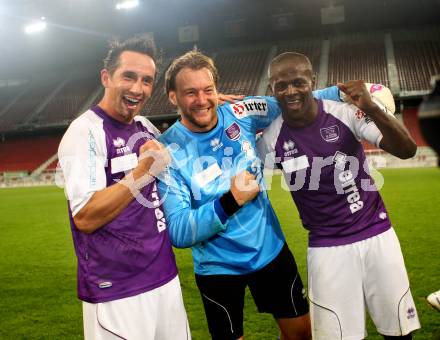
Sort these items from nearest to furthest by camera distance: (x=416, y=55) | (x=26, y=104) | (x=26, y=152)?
(x=416, y=55) → (x=26, y=152) → (x=26, y=104)

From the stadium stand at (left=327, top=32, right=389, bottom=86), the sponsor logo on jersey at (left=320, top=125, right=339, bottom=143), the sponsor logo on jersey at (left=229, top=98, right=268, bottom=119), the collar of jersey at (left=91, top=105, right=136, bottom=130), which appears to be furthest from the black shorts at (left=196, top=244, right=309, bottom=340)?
the stadium stand at (left=327, top=32, right=389, bottom=86)

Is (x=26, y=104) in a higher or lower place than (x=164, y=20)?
lower

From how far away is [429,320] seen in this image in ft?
11.4

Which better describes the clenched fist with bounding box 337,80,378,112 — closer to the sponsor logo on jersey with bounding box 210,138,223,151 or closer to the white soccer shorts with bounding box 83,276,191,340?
the sponsor logo on jersey with bounding box 210,138,223,151

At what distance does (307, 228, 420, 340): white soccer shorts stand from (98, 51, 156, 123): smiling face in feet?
4.36

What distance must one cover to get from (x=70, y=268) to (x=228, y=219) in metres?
4.24

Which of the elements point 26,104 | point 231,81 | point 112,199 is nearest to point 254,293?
point 112,199

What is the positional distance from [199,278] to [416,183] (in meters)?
10.1

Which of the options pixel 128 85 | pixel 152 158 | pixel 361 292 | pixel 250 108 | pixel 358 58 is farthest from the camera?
pixel 358 58

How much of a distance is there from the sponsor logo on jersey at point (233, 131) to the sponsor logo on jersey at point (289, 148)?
11.2 inches

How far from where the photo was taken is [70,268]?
588 cm

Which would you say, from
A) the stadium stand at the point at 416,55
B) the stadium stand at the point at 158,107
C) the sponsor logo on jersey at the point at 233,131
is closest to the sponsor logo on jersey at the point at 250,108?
the sponsor logo on jersey at the point at 233,131

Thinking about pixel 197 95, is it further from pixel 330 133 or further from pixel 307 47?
pixel 307 47

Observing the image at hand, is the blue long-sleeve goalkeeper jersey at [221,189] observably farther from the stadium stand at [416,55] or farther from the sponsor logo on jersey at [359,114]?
the stadium stand at [416,55]
